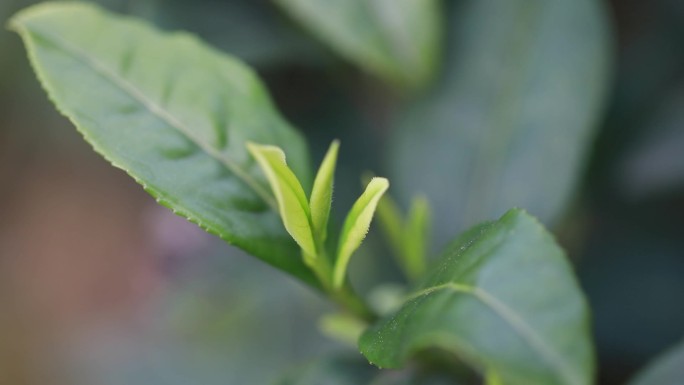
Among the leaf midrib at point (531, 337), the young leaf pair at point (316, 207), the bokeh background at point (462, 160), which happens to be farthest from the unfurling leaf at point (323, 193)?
the bokeh background at point (462, 160)

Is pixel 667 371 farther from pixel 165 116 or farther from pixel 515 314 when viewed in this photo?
pixel 165 116

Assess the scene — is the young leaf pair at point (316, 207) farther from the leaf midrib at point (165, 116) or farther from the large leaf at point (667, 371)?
the large leaf at point (667, 371)

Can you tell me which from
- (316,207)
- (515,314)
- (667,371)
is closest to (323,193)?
(316,207)

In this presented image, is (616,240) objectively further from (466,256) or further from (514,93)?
(466,256)

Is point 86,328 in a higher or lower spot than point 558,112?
lower

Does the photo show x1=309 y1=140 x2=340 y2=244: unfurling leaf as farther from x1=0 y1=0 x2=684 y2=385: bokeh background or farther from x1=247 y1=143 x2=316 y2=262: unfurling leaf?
x1=0 y1=0 x2=684 y2=385: bokeh background

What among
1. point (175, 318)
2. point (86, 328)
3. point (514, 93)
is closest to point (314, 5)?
point (514, 93)

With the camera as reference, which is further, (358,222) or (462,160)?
(462,160)
